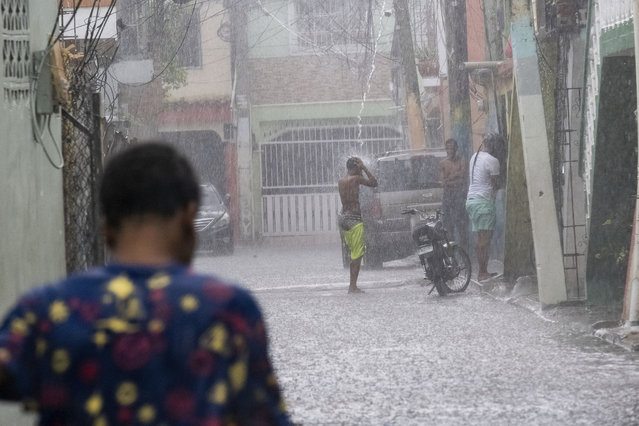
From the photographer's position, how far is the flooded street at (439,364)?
699cm

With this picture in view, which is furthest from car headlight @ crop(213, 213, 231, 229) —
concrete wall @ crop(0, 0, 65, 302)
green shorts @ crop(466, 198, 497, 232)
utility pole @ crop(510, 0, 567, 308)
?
concrete wall @ crop(0, 0, 65, 302)

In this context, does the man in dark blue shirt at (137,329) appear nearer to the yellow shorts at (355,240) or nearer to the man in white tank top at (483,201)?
the man in white tank top at (483,201)

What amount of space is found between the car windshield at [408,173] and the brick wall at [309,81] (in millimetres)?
16385

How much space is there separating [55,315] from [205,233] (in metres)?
24.4

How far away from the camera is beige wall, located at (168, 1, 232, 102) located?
3428 centimetres

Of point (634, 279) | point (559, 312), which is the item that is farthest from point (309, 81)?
point (634, 279)

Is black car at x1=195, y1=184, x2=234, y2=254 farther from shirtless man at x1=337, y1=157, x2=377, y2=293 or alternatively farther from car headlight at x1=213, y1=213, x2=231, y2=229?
shirtless man at x1=337, y1=157, x2=377, y2=293

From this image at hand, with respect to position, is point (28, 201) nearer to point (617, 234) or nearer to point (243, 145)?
point (617, 234)

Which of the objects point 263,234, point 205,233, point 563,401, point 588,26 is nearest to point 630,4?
point 588,26

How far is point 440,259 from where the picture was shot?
47.8 ft

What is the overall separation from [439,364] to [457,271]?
5.85 m

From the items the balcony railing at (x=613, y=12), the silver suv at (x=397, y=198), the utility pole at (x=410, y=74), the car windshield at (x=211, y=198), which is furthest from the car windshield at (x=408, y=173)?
the car windshield at (x=211, y=198)

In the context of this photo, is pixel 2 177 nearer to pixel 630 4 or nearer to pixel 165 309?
pixel 165 309

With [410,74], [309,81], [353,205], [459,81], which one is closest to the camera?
[353,205]
